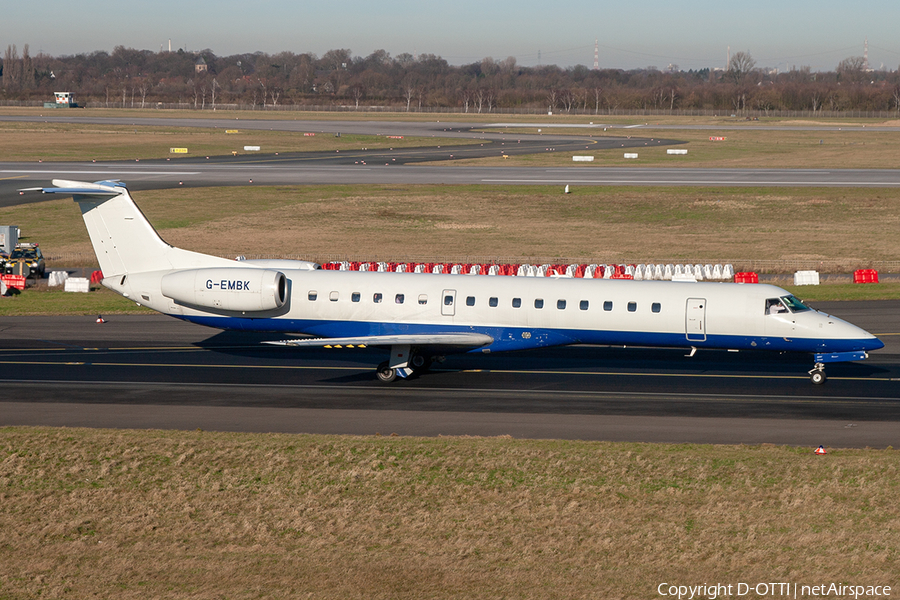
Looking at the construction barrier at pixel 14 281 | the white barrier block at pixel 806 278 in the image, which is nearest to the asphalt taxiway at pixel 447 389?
the white barrier block at pixel 806 278

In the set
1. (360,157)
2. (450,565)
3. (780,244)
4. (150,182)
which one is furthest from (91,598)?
(360,157)

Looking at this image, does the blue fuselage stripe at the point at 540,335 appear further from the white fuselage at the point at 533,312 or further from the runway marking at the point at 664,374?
the runway marking at the point at 664,374

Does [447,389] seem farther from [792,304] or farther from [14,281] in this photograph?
Answer: [14,281]

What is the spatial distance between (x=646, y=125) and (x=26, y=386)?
162m

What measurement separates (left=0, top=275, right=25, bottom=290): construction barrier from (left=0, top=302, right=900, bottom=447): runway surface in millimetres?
8582

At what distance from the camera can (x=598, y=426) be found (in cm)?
2436

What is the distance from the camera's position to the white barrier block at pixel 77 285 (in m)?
44.4

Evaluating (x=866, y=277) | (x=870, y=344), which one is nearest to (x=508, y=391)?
(x=870, y=344)

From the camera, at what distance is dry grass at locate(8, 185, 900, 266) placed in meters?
57.1

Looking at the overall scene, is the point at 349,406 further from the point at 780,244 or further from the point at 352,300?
the point at 780,244

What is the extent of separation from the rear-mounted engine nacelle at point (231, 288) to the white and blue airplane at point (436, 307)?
37 mm

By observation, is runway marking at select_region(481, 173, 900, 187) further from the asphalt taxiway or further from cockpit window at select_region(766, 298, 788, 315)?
cockpit window at select_region(766, 298, 788, 315)

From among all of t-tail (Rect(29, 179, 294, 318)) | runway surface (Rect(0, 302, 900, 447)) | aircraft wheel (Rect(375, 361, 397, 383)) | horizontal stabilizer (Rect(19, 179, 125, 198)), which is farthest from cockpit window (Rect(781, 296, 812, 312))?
horizontal stabilizer (Rect(19, 179, 125, 198))

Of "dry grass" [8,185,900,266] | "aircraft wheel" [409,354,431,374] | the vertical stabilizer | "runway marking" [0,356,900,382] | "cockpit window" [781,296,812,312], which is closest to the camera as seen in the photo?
"cockpit window" [781,296,812,312]
